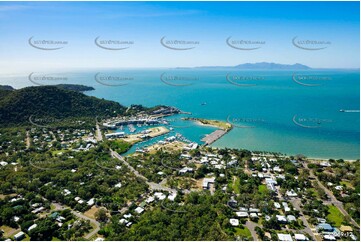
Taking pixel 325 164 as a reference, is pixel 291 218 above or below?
below

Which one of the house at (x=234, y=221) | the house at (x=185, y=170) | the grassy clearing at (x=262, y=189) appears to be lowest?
the house at (x=234, y=221)

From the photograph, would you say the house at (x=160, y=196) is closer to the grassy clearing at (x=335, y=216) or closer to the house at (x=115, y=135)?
the grassy clearing at (x=335, y=216)

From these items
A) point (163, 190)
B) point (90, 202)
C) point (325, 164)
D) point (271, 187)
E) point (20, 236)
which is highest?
point (325, 164)

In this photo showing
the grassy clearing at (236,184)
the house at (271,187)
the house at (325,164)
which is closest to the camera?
the house at (271,187)

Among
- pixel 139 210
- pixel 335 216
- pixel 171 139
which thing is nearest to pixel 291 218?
pixel 335 216

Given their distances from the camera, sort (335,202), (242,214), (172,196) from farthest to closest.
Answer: (172,196) → (335,202) → (242,214)

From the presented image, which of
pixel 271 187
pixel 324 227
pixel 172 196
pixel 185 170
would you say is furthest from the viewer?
pixel 185 170

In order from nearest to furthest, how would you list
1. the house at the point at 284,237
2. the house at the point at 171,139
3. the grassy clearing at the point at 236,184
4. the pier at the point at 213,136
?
the house at the point at 284,237 → the grassy clearing at the point at 236,184 → the pier at the point at 213,136 → the house at the point at 171,139

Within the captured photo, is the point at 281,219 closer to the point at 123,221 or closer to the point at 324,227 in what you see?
the point at 324,227

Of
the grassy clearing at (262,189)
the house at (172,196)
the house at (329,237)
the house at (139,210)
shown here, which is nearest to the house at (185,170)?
the house at (172,196)

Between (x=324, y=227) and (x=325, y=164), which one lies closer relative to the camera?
(x=324, y=227)
